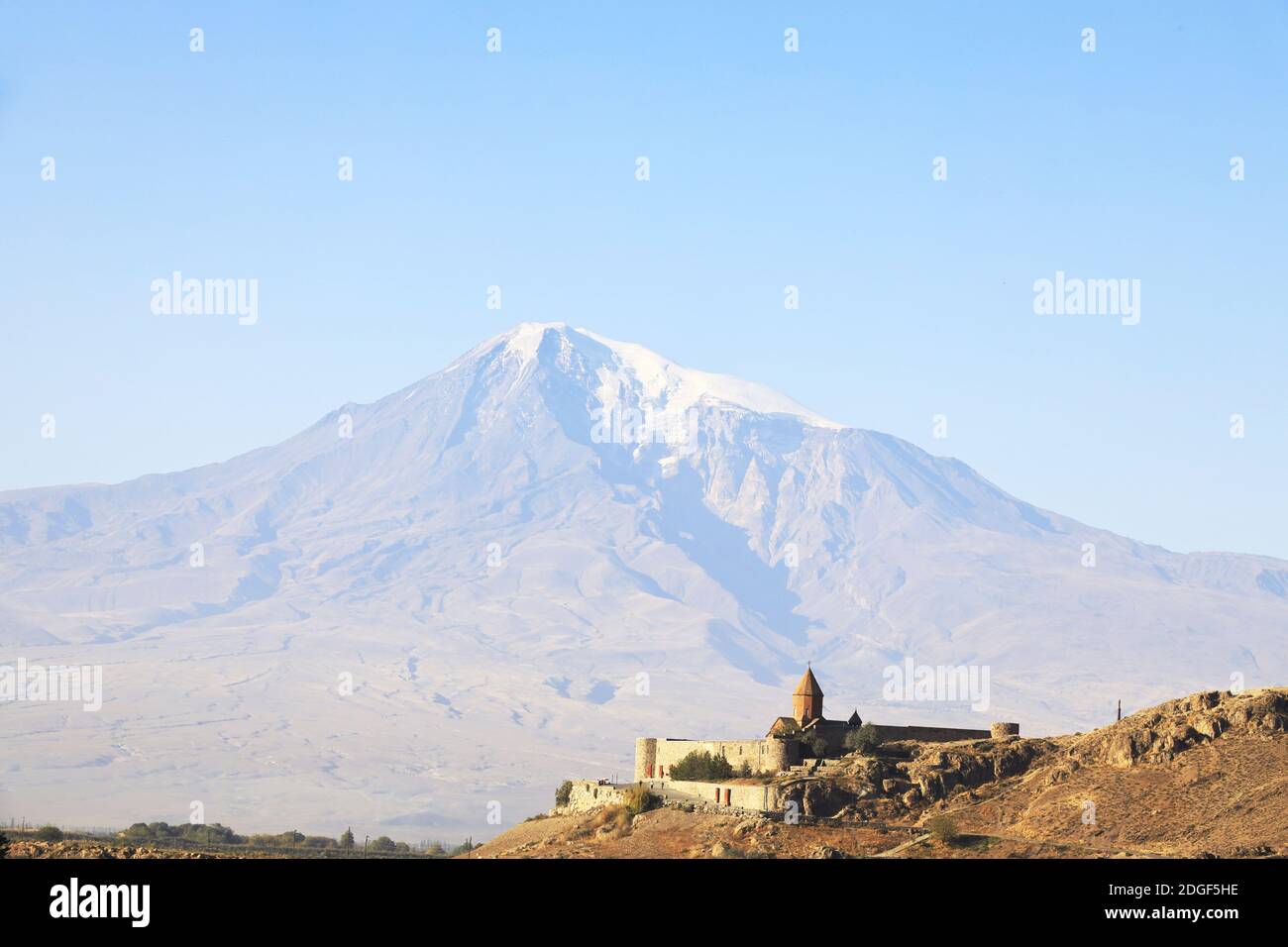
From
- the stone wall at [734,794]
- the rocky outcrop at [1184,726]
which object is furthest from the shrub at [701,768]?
the rocky outcrop at [1184,726]

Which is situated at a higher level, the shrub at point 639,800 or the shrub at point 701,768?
the shrub at point 701,768

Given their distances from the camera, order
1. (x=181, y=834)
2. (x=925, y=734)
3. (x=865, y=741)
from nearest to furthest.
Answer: (x=865, y=741) → (x=925, y=734) → (x=181, y=834)

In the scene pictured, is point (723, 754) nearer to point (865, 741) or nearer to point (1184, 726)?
point (865, 741)

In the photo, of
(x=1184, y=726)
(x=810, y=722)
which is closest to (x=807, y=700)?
(x=810, y=722)

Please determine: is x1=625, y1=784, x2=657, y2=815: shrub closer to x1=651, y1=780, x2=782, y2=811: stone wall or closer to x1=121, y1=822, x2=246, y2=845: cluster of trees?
x1=651, y1=780, x2=782, y2=811: stone wall

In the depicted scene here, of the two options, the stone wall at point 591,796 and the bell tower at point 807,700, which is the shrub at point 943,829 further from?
the bell tower at point 807,700
